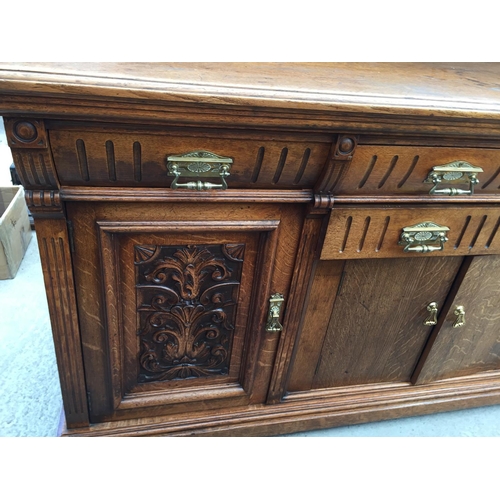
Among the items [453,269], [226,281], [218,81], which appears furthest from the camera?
[453,269]

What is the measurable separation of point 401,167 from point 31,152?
0.55 meters

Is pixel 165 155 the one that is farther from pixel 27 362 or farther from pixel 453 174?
pixel 27 362

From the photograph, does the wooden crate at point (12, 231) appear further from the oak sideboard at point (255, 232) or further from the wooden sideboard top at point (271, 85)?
the wooden sideboard top at point (271, 85)

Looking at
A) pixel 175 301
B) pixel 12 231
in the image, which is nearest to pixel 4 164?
pixel 12 231

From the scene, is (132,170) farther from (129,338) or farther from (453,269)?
(453,269)

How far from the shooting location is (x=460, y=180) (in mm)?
744

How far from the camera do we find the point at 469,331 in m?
1.04

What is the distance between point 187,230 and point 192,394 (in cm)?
41

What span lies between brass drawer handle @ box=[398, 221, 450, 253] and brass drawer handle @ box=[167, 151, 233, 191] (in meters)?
0.35

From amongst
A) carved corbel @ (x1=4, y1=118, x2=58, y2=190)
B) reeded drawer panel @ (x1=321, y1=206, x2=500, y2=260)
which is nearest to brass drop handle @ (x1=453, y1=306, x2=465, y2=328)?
reeded drawer panel @ (x1=321, y1=206, x2=500, y2=260)

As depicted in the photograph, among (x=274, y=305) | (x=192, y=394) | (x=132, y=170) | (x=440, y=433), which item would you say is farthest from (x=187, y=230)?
(x=440, y=433)

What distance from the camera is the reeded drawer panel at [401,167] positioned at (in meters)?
0.69

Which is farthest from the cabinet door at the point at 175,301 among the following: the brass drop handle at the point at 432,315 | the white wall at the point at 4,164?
the white wall at the point at 4,164

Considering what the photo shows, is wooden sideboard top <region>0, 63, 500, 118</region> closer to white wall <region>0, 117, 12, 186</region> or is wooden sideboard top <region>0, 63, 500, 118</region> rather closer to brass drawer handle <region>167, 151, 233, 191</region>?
brass drawer handle <region>167, 151, 233, 191</region>
